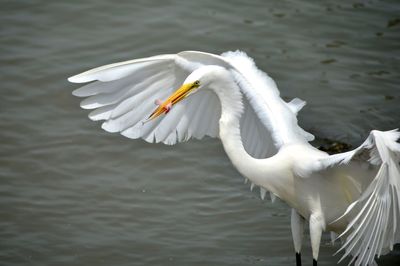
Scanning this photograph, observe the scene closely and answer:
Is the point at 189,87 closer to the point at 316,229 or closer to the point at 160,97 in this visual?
the point at 160,97

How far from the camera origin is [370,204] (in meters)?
4.57

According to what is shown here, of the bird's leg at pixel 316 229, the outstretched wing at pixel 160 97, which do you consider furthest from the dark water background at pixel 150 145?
the outstretched wing at pixel 160 97

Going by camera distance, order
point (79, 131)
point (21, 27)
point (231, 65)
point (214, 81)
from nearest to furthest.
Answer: point (214, 81) < point (231, 65) < point (79, 131) < point (21, 27)

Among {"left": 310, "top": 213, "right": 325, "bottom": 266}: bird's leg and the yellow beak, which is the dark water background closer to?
{"left": 310, "top": 213, "right": 325, "bottom": 266}: bird's leg

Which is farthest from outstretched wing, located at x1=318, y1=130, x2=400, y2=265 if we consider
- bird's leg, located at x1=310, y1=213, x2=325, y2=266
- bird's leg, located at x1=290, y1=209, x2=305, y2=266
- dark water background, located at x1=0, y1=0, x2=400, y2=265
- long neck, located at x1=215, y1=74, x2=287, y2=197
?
dark water background, located at x1=0, y1=0, x2=400, y2=265

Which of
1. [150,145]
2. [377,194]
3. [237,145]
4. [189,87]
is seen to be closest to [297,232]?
[237,145]

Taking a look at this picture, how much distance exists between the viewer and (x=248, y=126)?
5.90 metres

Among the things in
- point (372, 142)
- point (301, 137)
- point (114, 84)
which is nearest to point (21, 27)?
point (114, 84)

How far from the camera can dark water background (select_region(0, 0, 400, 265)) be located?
6.43 meters

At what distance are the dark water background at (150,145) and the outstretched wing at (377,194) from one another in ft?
5.16

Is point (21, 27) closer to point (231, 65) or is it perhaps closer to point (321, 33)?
point (321, 33)

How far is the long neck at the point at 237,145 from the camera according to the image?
200 inches

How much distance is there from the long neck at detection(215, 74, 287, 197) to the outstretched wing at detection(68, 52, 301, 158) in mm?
236

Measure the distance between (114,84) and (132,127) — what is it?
13.4 inches
